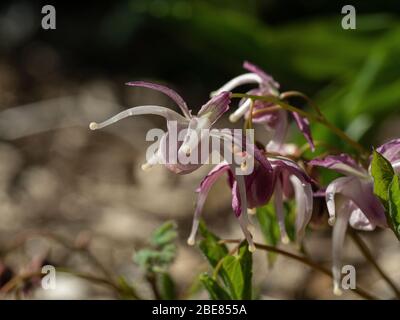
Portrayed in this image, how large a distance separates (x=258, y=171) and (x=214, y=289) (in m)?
0.21

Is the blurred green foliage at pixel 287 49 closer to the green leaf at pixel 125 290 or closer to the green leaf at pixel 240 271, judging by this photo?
the green leaf at pixel 125 290

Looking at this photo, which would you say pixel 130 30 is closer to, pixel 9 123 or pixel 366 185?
pixel 9 123

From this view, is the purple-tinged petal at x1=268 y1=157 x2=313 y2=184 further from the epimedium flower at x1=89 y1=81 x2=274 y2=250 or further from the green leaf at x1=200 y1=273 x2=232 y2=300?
the green leaf at x1=200 y1=273 x2=232 y2=300

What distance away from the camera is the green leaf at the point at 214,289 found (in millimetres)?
1128

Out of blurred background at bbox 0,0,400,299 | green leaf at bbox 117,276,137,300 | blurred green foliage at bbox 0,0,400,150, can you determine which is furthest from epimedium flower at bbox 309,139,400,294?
blurred green foliage at bbox 0,0,400,150

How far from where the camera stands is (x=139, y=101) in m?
3.47

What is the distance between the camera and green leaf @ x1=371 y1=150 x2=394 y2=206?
99 cm

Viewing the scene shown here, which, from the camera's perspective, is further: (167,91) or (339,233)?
(339,233)

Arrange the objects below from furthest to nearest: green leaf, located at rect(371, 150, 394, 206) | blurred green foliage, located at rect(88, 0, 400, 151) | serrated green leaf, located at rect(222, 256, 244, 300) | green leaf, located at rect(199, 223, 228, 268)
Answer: blurred green foliage, located at rect(88, 0, 400, 151)
green leaf, located at rect(199, 223, 228, 268)
serrated green leaf, located at rect(222, 256, 244, 300)
green leaf, located at rect(371, 150, 394, 206)

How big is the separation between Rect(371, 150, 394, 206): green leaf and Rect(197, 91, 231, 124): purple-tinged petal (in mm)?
198

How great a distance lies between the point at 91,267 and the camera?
226 centimetres

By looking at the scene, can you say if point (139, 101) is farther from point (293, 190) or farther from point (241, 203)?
point (241, 203)

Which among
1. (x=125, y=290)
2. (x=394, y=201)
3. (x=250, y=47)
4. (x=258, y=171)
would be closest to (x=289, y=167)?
(x=258, y=171)
